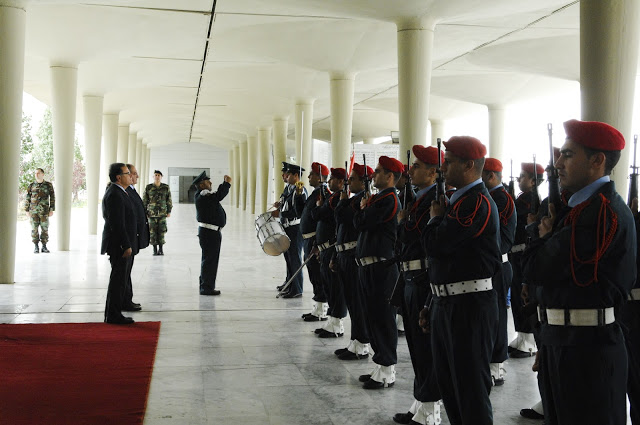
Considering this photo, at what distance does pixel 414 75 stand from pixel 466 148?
8234mm

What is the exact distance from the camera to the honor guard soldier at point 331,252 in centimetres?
699

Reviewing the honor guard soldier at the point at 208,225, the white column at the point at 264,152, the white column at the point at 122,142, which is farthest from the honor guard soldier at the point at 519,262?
the white column at the point at 122,142

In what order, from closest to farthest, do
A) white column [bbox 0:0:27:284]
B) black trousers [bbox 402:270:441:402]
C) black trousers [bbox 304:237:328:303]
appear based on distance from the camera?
1. black trousers [bbox 402:270:441:402]
2. black trousers [bbox 304:237:328:303]
3. white column [bbox 0:0:27:284]

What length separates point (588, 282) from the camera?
110 inches

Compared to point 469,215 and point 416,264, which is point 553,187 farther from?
point 416,264

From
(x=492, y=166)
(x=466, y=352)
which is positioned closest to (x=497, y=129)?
(x=492, y=166)

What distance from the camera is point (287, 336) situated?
23.3 ft

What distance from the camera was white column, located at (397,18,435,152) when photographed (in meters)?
11.7

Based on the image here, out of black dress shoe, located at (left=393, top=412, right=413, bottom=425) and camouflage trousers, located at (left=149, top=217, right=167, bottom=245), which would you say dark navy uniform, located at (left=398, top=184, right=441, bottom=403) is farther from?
camouflage trousers, located at (left=149, top=217, right=167, bottom=245)

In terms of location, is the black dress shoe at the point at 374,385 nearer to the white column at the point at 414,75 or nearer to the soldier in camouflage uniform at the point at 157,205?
the white column at the point at 414,75

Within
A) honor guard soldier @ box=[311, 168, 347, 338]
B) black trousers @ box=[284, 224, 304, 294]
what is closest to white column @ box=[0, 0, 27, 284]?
black trousers @ box=[284, 224, 304, 294]

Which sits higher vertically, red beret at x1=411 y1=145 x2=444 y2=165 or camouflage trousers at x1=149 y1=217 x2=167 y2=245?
red beret at x1=411 y1=145 x2=444 y2=165

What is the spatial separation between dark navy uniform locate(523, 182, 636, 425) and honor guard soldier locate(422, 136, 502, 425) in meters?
0.66

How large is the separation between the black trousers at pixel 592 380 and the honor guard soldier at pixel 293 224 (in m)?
Answer: 6.69
